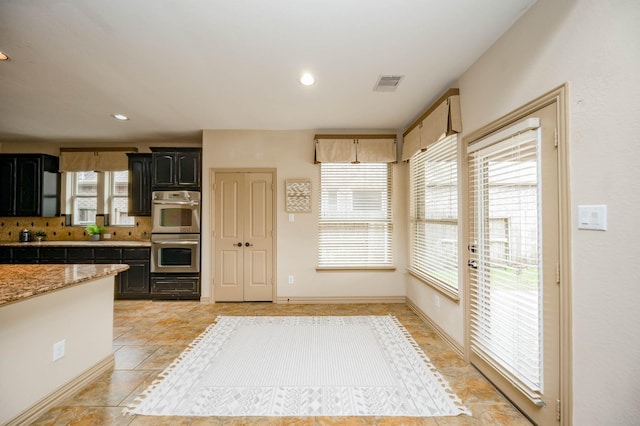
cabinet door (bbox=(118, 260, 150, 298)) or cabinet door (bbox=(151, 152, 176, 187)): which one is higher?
cabinet door (bbox=(151, 152, 176, 187))

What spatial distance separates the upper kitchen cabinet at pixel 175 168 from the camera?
14.8 feet

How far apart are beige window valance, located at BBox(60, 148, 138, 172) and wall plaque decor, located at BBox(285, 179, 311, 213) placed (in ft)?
10.1

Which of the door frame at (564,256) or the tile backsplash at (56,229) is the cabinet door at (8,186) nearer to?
the tile backsplash at (56,229)

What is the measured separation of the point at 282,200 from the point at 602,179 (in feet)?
11.9

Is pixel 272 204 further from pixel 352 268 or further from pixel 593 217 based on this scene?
pixel 593 217

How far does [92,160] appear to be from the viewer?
198 inches

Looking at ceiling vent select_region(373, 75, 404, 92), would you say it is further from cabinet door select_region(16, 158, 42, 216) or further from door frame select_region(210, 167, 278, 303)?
cabinet door select_region(16, 158, 42, 216)

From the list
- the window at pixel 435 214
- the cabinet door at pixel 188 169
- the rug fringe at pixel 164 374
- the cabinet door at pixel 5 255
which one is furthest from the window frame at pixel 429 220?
the cabinet door at pixel 5 255

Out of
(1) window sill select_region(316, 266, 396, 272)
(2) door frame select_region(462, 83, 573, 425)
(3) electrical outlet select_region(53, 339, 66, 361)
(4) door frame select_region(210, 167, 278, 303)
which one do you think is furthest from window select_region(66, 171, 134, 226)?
(2) door frame select_region(462, 83, 573, 425)

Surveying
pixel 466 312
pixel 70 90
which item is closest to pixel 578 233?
pixel 466 312

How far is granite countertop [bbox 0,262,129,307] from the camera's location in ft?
5.56

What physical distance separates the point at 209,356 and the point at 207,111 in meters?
2.89

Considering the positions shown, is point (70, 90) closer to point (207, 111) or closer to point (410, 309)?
point (207, 111)

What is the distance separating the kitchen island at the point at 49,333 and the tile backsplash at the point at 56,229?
2878mm
